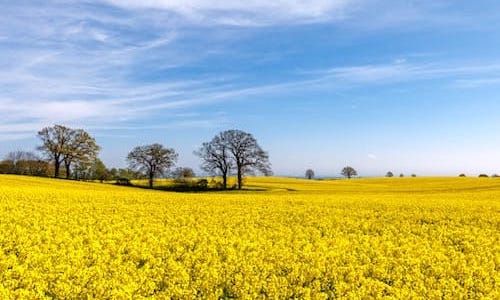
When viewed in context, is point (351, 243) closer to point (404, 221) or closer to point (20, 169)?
point (404, 221)

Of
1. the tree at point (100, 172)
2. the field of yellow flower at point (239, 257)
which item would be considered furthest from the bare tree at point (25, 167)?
the field of yellow flower at point (239, 257)

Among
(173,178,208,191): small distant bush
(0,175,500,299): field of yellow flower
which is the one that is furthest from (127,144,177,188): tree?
(0,175,500,299): field of yellow flower

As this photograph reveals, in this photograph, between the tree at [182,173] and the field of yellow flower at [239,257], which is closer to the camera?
the field of yellow flower at [239,257]

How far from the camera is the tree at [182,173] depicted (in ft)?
297

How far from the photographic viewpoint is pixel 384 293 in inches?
382

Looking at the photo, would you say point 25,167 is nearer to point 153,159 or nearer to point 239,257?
point 153,159

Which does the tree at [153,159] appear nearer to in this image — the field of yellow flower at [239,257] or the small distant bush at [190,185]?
the small distant bush at [190,185]

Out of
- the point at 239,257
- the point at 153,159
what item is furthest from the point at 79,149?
the point at 239,257

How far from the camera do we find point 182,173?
307ft

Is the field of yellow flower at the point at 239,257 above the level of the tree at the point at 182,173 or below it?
below

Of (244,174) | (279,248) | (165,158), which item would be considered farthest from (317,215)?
(165,158)

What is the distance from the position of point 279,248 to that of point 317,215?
9.12 metres

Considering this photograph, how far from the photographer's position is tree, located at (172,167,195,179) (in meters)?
90.5

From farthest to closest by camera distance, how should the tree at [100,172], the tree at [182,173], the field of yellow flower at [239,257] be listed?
the tree at [100,172] < the tree at [182,173] < the field of yellow flower at [239,257]
